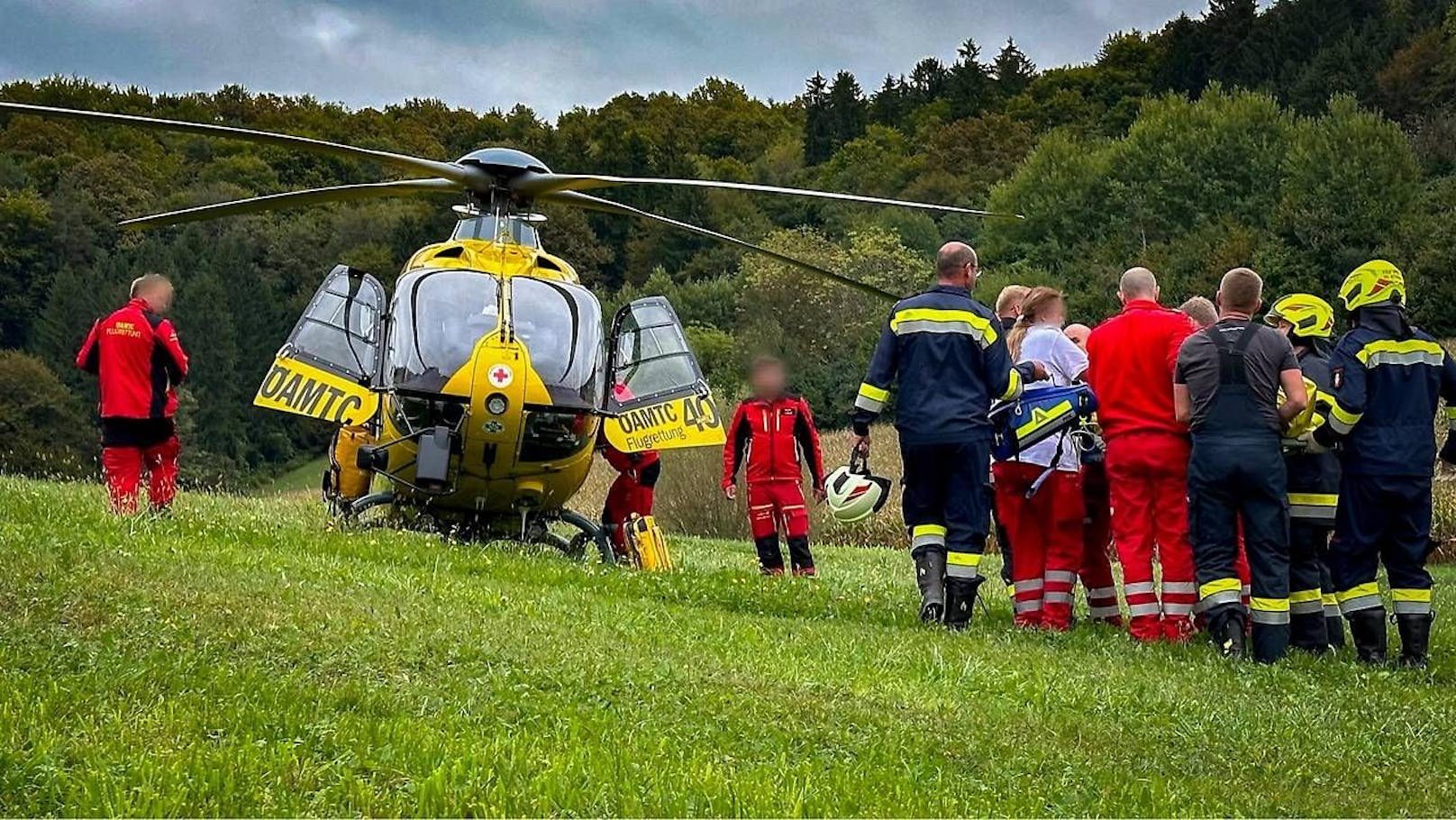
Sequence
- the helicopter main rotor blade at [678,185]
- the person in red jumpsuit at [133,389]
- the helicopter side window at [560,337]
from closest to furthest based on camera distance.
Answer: the helicopter main rotor blade at [678,185], the person in red jumpsuit at [133,389], the helicopter side window at [560,337]

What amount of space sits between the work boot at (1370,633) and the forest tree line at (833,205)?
32259mm

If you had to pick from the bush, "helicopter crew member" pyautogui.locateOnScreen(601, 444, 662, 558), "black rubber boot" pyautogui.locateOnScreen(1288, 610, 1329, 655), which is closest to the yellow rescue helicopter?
"helicopter crew member" pyautogui.locateOnScreen(601, 444, 662, 558)

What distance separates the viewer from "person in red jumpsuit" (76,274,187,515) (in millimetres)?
12172

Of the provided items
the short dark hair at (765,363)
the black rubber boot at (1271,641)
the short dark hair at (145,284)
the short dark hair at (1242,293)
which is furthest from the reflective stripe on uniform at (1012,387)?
the short dark hair at (145,284)

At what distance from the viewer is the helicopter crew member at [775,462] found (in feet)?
47.9

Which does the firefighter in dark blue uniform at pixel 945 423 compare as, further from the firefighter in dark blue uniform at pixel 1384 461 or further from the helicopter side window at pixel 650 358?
the helicopter side window at pixel 650 358

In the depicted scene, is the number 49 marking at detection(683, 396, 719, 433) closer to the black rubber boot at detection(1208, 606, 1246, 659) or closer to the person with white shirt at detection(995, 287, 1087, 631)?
the person with white shirt at detection(995, 287, 1087, 631)

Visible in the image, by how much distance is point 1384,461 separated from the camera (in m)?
9.34

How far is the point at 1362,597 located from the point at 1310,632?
14.9 inches

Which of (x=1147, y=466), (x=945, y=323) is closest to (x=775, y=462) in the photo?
(x=945, y=323)

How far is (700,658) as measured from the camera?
24.3 feet

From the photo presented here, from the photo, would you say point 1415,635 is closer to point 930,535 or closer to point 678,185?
point 930,535

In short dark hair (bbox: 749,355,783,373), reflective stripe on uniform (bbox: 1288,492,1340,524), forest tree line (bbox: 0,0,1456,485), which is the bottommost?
reflective stripe on uniform (bbox: 1288,492,1340,524)

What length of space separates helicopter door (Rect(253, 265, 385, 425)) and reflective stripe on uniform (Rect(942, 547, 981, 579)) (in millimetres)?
5432
